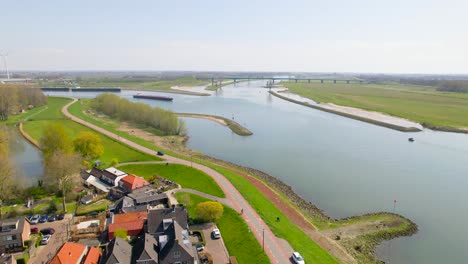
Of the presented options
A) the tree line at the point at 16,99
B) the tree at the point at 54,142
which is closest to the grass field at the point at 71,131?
the tree line at the point at 16,99

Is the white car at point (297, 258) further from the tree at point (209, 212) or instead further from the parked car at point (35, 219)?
the parked car at point (35, 219)

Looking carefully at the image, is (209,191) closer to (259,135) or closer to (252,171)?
(252,171)

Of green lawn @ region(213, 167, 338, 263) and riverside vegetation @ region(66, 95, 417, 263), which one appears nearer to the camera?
green lawn @ region(213, 167, 338, 263)

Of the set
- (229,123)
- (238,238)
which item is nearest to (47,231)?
(238,238)

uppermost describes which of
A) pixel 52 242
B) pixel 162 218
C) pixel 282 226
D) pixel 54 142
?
pixel 54 142

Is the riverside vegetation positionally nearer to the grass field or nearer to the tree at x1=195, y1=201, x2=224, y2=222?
the tree at x1=195, y1=201, x2=224, y2=222

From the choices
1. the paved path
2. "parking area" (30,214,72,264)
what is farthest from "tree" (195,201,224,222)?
"parking area" (30,214,72,264)

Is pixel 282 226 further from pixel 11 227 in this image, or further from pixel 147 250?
pixel 11 227
